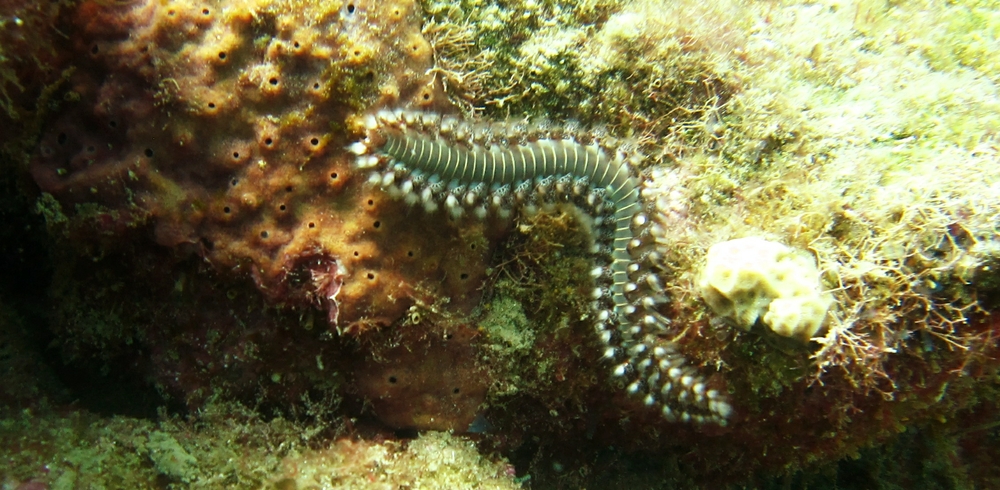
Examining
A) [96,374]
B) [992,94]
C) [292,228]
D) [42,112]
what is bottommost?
[96,374]

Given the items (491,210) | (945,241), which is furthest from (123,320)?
(945,241)

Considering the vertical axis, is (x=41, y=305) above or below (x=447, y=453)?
above

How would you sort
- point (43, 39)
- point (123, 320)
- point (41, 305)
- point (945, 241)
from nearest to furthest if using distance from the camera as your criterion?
point (945, 241) < point (43, 39) < point (123, 320) < point (41, 305)

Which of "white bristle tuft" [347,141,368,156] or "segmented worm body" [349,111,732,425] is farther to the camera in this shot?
"segmented worm body" [349,111,732,425]

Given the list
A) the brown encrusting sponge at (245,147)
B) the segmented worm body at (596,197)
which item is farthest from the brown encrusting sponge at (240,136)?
the segmented worm body at (596,197)

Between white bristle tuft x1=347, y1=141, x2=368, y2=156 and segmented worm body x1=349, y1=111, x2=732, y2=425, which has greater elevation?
white bristle tuft x1=347, y1=141, x2=368, y2=156

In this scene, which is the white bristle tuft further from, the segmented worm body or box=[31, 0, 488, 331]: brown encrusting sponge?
the segmented worm body

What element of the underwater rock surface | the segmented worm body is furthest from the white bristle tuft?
the segmented worm body

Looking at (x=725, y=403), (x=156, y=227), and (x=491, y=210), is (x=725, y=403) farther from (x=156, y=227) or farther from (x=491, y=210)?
(x=156, y=227)

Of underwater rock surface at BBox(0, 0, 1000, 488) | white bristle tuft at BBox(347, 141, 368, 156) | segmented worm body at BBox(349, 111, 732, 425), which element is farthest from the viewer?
segmented worm body at BBox(349, 111, 732, 425)
